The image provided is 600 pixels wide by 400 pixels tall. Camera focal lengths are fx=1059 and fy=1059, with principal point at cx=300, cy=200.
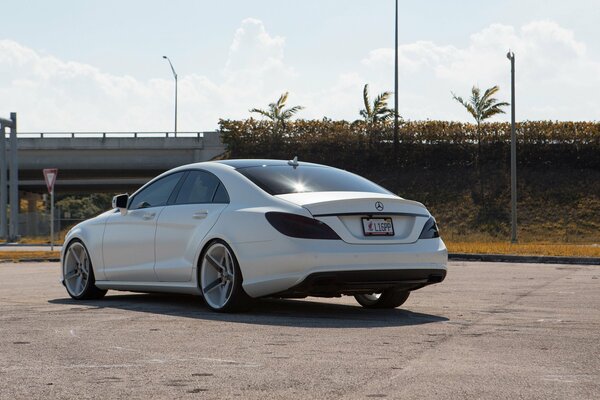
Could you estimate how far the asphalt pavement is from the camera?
5641mm

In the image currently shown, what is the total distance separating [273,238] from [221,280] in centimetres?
88

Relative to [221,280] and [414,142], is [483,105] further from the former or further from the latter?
[221,280]

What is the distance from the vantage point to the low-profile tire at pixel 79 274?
456 inches

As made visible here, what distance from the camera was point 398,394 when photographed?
545cm

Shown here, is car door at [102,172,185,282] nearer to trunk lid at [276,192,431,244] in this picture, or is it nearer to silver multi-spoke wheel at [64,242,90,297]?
silver multi-spoke wheel at [64,242,90,297]

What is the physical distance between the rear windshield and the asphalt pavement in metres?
1.14

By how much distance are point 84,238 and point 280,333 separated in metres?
4.30

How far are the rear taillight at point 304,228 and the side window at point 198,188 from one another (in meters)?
1.21

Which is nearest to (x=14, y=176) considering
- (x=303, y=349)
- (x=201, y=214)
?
(x=201, y=214)

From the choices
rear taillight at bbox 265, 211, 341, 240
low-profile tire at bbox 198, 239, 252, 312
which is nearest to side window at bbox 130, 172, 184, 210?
low-profile tire at bbox 198, 239, 252, 312

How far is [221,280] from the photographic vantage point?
32.0 feet

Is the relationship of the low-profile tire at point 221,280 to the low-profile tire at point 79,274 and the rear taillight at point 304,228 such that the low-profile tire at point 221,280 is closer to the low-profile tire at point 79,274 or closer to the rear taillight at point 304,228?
the rear taillight at point 304,228

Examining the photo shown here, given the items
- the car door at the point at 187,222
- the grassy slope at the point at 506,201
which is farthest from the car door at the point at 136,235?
the grassy slope at the point at 506,201

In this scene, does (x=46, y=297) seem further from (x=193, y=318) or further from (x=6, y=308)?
(x=193, y=318)
